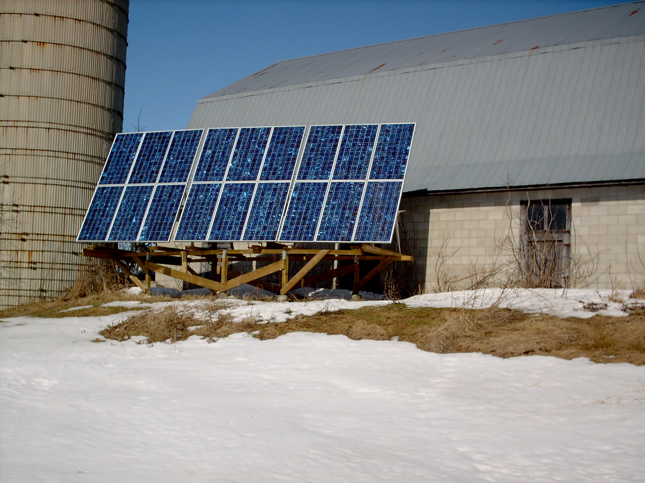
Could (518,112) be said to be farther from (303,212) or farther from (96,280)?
(96,280)

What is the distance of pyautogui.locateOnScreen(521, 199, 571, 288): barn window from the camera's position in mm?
17406

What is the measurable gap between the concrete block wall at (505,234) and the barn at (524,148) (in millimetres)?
27

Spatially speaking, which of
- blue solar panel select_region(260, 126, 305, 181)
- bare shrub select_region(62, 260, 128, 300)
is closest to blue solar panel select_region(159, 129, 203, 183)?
blue solar panel select_region(260, 126, 305, 181)

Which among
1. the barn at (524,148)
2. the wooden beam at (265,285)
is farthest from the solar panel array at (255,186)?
the barn at (524,148)

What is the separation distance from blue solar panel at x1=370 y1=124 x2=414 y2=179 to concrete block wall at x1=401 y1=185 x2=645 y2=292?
2555 millimetres

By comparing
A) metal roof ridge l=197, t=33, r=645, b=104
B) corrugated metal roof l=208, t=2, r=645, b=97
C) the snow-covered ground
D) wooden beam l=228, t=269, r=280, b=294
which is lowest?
the snow-covered ground

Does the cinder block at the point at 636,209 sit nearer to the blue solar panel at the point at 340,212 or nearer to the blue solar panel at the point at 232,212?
the blue solar panel at the point at 340,212

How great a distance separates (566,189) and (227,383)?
1096cm

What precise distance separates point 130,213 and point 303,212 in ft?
15.7

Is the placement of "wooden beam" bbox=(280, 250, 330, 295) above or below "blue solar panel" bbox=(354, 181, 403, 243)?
below

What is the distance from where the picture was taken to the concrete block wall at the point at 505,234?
16734 mm

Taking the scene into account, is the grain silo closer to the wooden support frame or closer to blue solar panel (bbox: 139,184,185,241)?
the wooden support frame

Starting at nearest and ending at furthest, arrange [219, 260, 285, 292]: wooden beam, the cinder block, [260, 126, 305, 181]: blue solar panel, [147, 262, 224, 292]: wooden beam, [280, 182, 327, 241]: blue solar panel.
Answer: [280, 182, 327, 241]: blue solar panel, the cinder block, [219, 260, 285, 292]: wooden beam, [260, 126, 305, 181]: blue solar panel, [147, 262, 224, 292]: wooden beam

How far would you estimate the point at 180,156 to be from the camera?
62.5 ft
